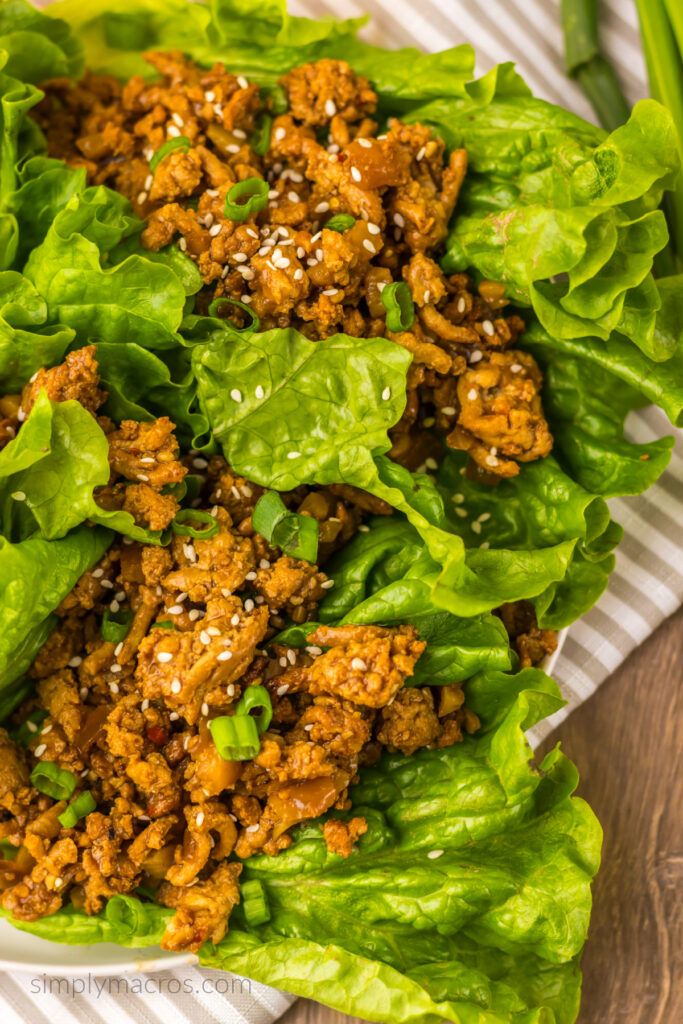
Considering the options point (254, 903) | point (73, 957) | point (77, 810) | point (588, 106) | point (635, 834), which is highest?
point (588, 106)

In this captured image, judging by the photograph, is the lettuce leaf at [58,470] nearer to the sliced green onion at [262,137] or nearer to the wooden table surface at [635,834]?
the sliced green onion at [262,137]

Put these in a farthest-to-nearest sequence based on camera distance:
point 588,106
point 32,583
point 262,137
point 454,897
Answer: point 588,106 < point 262,137 < point 454,897 < point 32,583

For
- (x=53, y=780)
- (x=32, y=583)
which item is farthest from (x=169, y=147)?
(x=53, y=780)

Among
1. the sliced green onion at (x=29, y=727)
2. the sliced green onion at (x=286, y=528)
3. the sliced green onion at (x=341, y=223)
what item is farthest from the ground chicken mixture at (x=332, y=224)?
the sliced green onion at (x=29, y=727)

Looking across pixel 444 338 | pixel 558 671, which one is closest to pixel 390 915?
pixel 558 671

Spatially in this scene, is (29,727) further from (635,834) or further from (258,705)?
(635,834)

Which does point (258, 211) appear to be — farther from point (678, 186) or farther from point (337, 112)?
point (678, 186)

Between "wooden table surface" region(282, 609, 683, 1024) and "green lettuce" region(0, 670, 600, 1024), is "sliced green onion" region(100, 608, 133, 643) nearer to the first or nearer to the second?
"green lettuce" region(0, 670, 600, 1024)
